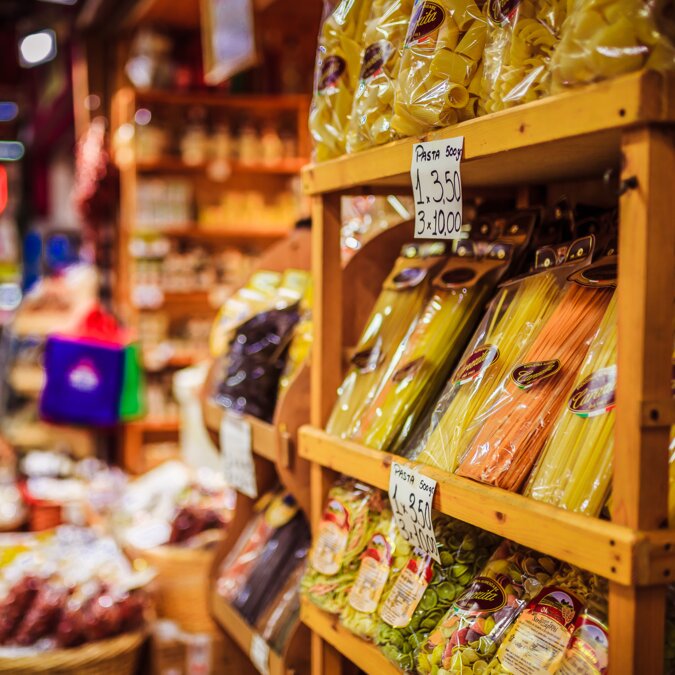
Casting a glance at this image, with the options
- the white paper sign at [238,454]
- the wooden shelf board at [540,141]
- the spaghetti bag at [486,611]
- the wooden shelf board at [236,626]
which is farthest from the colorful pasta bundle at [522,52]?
the wooden shelf board at [236,626]

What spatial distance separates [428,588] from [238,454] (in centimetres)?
78

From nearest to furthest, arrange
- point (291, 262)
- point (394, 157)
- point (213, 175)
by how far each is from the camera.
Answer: point (394, 157) → point (291, 262) → point (213, 175)

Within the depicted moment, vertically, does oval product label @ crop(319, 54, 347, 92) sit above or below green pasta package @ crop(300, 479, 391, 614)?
above

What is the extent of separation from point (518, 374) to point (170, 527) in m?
1.97

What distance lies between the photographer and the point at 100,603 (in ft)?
7.55

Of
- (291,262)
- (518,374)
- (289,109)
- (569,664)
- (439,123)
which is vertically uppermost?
(289,109)

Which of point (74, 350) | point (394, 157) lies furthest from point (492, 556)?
point (74, 350)

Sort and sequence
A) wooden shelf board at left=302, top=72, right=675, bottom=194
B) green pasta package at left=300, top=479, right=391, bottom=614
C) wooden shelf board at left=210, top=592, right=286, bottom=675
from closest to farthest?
wooden shelf board at left=302, top=72, right=675, bottom=194
green pasta package at left=300, top=479, right=391, bottom=614
wooden shelf board at left=210, top=592, right=286, bottom=675

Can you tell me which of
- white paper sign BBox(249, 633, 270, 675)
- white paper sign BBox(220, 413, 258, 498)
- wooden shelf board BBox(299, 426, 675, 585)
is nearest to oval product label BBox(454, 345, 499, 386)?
wooden shelf board BBox(299, 426, 675, 585)

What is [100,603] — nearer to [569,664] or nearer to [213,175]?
[569,664]

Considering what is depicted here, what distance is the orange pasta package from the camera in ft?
3.53

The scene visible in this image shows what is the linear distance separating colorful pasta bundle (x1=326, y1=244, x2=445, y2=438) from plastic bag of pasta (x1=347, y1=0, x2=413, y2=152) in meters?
0.27

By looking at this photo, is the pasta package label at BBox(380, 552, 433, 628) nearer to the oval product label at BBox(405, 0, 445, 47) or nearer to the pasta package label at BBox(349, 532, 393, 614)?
the pasta package label at BBox(349, 532, 393, 614)

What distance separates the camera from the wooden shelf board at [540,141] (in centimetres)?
83
